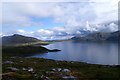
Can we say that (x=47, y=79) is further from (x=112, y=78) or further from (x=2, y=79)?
(x=112, y=78)

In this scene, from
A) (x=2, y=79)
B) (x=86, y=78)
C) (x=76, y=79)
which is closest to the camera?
(x=2, y=79)

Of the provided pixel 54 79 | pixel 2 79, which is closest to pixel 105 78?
pixel 54 79

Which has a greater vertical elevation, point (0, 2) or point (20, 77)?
point (0, 2)

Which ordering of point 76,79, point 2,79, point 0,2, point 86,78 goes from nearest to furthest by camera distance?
point 2,79 → point 76,79 → point 86,78 → point 0,2

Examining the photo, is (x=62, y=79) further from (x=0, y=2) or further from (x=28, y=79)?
(x=0, y=2)

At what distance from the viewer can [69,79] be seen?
27.5 metres

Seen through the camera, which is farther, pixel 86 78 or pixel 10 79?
pixel 86 78

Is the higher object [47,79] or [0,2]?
[0,2]

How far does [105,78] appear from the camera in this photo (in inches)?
1189

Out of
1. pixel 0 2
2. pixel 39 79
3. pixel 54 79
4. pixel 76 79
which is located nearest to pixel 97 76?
pixel 76 79

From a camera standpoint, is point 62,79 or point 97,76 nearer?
point 62,79

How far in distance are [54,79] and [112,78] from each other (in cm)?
904

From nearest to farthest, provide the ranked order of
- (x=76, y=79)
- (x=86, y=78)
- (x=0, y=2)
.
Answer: (x=76, y=79)
(x=86, y=78)
(x=0, y=2)

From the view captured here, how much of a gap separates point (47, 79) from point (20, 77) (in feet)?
13.0
